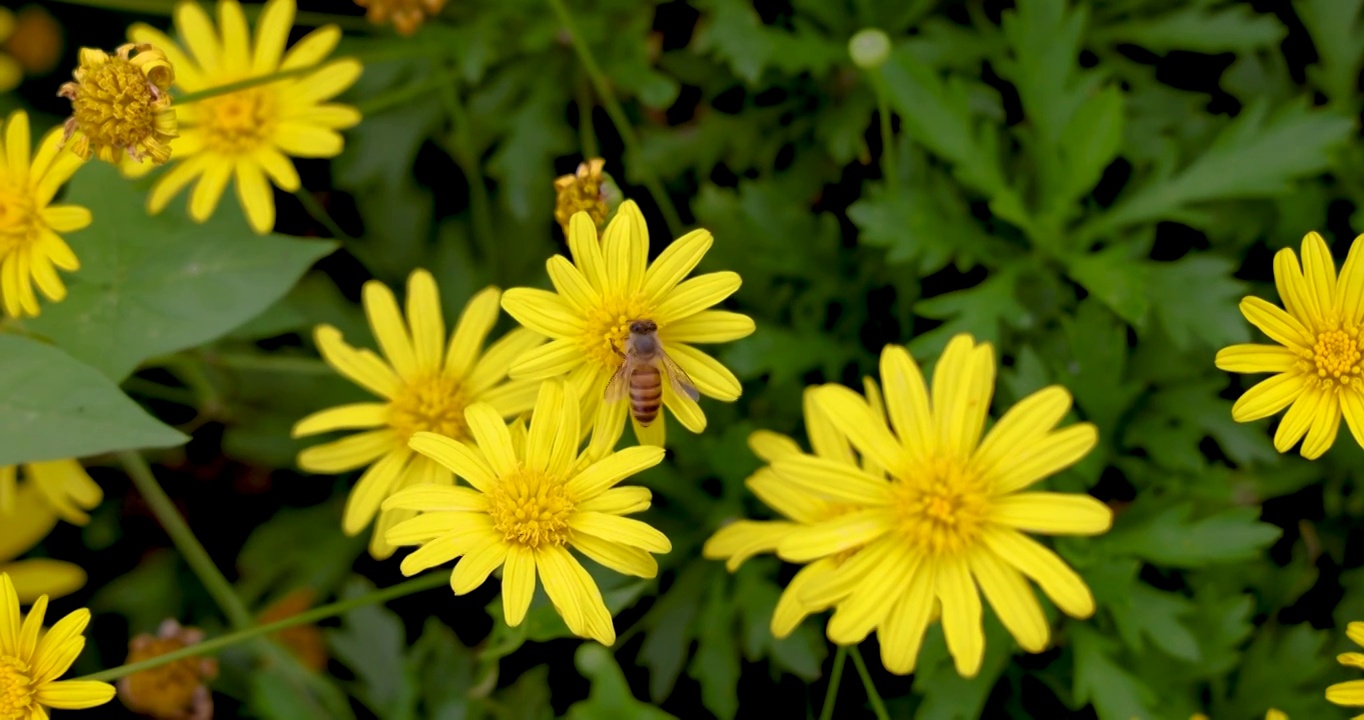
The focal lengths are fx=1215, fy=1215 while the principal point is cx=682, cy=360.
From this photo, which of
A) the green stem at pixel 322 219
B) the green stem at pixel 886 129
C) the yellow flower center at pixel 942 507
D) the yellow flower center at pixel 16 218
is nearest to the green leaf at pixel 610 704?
the yellow flower center at pixel 942 507

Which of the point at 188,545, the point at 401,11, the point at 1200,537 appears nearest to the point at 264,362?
the point at 188,545

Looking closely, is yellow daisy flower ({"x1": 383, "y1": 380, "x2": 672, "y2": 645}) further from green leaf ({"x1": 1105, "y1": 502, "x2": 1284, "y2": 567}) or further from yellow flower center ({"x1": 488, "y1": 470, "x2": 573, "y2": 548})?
green leaf ({"x1": 1105, "y1": 502, "x2": 1284, "y2": 567})

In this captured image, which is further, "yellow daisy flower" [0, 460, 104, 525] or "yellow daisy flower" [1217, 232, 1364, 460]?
"yellow daisy flower" [0, 460, 104, 525]

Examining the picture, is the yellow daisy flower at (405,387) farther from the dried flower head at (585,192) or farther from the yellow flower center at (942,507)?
the yellow flower center at (942,507)

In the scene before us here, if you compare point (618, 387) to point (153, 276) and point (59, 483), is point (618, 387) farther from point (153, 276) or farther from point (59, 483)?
point (59, 483)

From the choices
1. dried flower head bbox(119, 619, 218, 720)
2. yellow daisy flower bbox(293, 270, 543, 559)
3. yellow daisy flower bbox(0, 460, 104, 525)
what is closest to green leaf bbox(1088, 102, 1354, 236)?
yellow daisy flower bbox(293, 270, 543, 559)

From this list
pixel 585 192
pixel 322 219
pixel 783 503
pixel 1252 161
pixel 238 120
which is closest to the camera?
pixel 585 192
